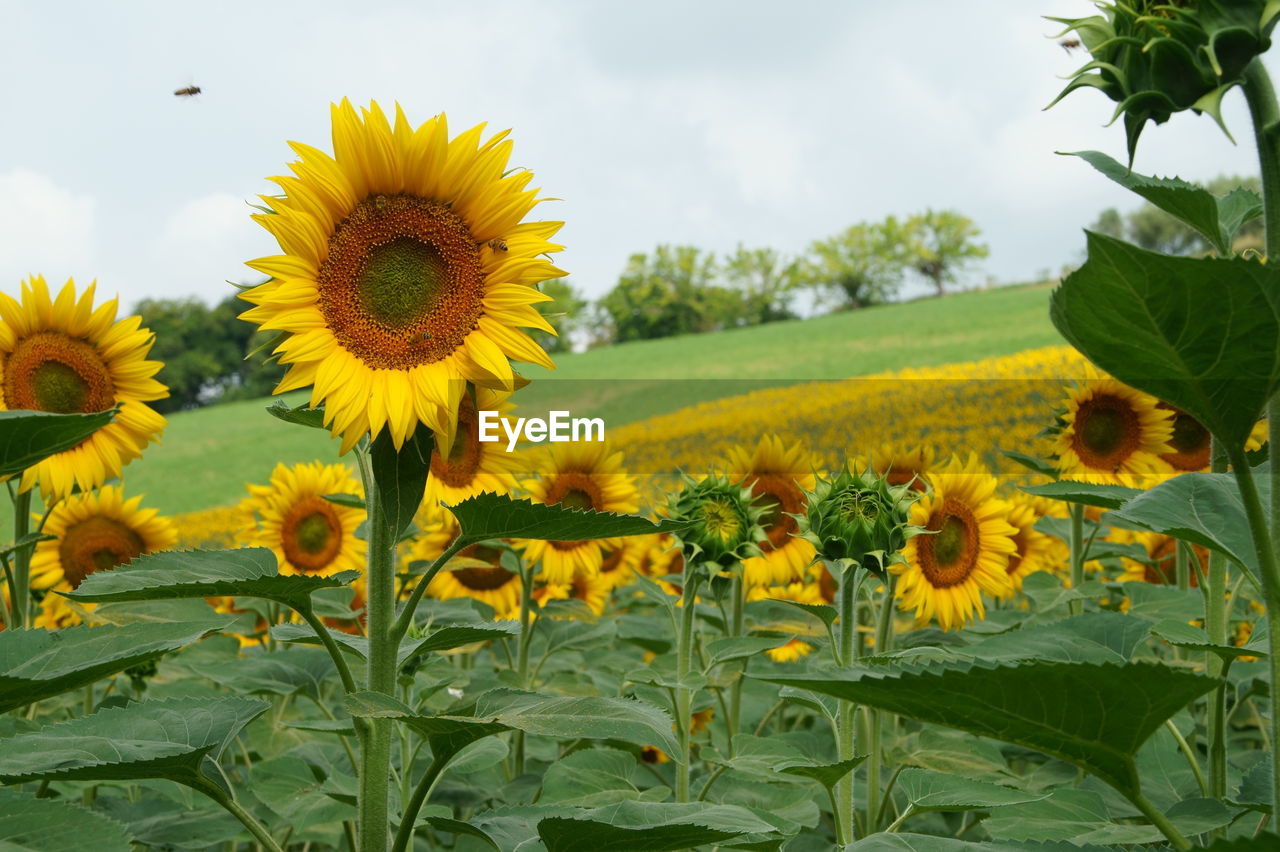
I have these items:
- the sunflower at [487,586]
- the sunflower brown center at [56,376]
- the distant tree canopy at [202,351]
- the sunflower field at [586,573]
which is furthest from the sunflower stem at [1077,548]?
the distant tree canopy at [202,351]

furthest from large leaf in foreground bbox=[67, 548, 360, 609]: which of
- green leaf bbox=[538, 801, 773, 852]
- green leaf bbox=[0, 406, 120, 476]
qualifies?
green leaf bbox=[538, 801, 773, 852]

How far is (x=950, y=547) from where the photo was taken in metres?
2.52

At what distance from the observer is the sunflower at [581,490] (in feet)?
9.48

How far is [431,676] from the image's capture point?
238 cm

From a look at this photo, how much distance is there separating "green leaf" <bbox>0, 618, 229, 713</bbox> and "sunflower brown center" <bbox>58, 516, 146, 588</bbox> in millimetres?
2022

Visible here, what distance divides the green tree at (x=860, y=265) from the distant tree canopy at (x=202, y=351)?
2952 cm

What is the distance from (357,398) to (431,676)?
1185mm

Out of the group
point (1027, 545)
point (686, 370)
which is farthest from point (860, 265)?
point (1027, 545)

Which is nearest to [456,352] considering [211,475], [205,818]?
[205,818]

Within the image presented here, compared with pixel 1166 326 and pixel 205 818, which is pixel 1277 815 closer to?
pixel 1166 326

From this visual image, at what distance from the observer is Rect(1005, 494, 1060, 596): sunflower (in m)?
2.93

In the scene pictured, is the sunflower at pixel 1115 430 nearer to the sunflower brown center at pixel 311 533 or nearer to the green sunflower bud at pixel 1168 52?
the green sunflower bud at pixel 1168 52

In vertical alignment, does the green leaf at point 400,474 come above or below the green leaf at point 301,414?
below

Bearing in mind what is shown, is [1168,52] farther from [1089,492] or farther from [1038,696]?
[1038,696]
